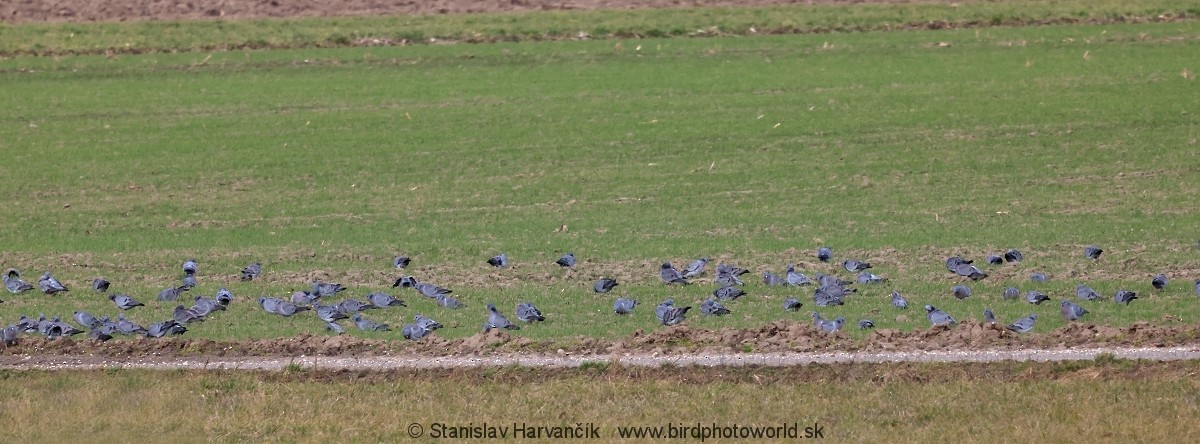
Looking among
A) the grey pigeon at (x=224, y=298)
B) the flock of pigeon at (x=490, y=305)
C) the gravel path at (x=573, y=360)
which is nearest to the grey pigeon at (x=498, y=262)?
the flock of pigeon at (x=490, y=305)

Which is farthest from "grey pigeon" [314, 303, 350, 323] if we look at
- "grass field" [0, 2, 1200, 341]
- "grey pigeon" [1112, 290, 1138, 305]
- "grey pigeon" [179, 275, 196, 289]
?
"grey pigeon" [1112, 290, 1138, 305]

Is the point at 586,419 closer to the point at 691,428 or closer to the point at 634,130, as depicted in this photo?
the point at 691,428

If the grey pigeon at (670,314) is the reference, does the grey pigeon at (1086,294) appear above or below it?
above

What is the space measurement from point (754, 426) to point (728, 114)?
11.1 meters

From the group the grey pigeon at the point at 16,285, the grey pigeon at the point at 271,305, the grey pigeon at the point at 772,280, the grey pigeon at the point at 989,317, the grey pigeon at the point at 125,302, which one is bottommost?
the grey pigeon at the point at 16,285

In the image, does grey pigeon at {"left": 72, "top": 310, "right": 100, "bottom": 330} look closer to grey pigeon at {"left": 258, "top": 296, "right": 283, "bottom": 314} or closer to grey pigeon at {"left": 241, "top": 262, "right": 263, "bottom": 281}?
grey pigeon at {"left": 258, "top": 296, "right": 283, "bottom": 314}

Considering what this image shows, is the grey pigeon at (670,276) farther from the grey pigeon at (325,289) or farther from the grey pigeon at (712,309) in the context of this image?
the grey pigeon at (325,289)

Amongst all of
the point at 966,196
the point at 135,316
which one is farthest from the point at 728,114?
the point at 135,316

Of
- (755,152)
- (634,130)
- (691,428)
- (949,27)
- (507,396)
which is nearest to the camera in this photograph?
(691,428)

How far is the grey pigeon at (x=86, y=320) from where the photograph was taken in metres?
10.4

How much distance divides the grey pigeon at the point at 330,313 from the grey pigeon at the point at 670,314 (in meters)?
2.67

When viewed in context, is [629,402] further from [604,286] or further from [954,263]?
[954,263]

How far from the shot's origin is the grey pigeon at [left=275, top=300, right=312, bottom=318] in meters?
10.9

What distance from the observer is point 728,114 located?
732 inches
